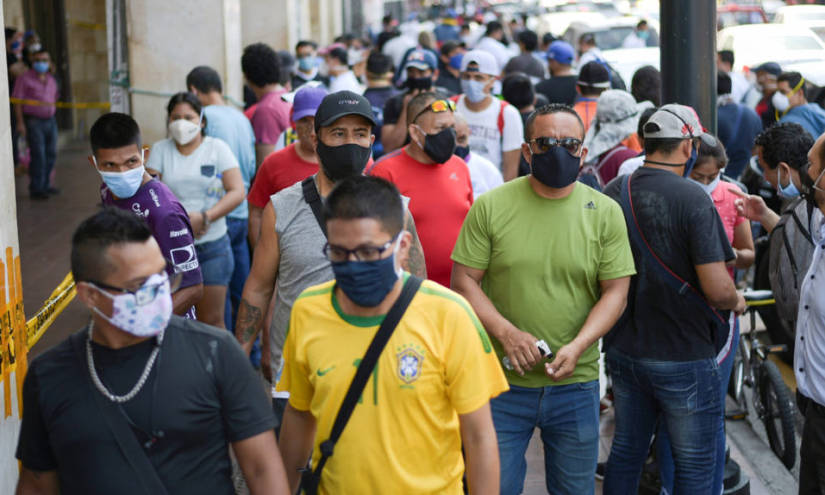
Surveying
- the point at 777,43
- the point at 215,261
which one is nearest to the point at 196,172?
the point at 215,261

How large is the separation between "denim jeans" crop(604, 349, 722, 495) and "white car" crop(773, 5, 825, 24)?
12.4 m

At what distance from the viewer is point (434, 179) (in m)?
5.38

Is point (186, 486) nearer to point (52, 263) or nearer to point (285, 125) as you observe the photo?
point (285, 125)

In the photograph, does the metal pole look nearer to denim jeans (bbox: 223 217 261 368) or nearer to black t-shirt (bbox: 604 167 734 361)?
black t-shirt (bbox: 604 167 734 361)

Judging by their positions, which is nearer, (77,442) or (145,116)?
(77,442)

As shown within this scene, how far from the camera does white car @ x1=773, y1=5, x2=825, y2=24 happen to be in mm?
16206

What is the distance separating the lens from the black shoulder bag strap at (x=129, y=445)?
281cm

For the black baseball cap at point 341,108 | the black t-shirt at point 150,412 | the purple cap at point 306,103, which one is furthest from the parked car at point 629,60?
the black t-shirt at point 150,412

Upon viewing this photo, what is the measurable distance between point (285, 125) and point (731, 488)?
455 cm

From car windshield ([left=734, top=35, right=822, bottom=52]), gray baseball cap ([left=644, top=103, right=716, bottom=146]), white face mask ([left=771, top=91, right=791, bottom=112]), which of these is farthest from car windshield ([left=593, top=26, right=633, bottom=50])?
gray baseball cap ([left=644, top=103, right=716, bottom=146])

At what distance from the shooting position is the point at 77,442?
284 centimetres

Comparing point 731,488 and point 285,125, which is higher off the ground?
point 285,125

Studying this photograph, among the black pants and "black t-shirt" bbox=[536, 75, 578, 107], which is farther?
"black t-shirt" bbox=[536, 75, 578, 107]

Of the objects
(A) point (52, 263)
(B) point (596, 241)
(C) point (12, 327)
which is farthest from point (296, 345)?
(A) point (52, 263)
